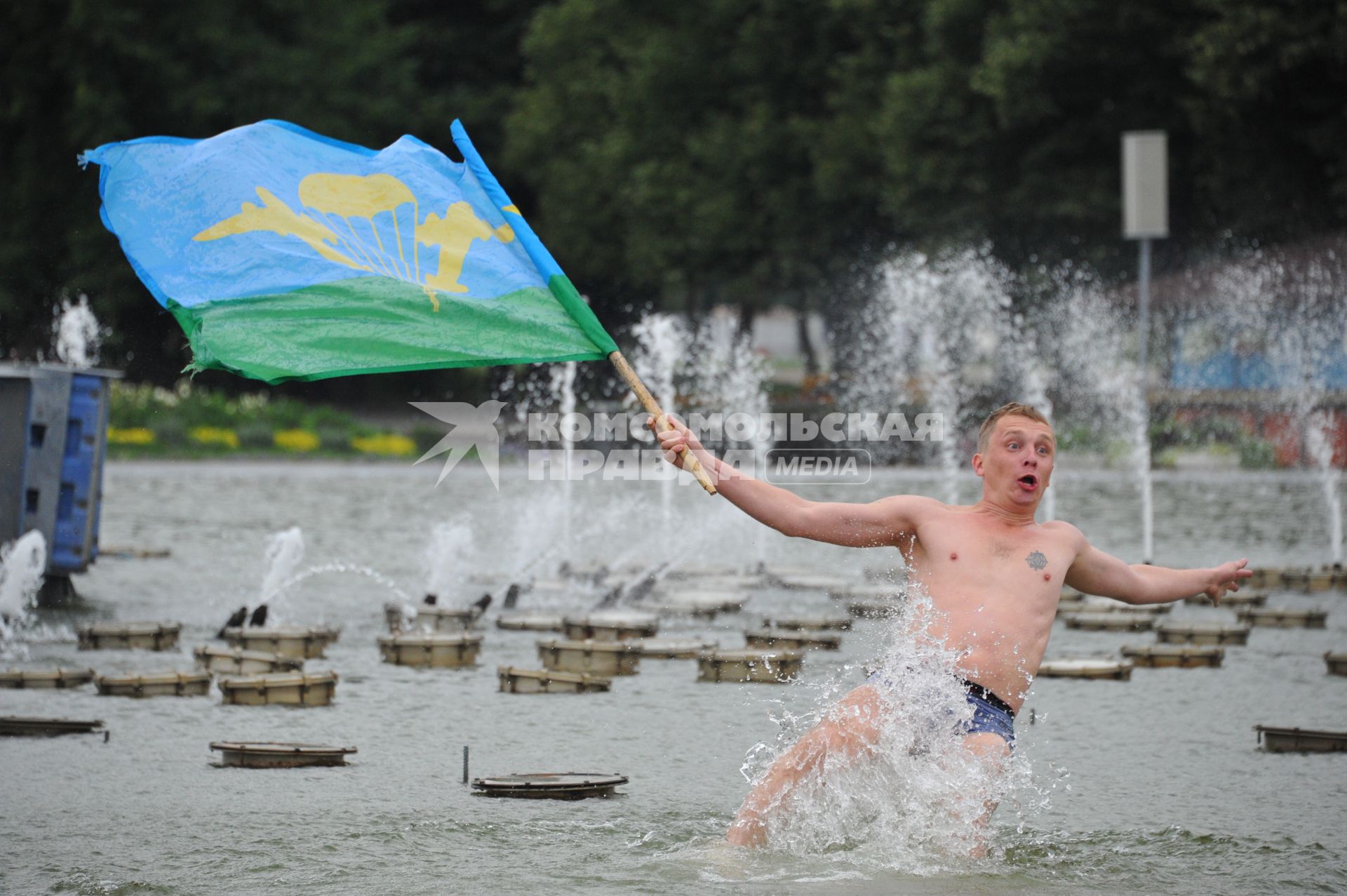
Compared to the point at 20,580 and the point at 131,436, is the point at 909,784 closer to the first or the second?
the point at 20,580

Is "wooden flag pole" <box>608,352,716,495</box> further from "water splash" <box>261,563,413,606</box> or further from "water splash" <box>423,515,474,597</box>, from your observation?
"water splash" <box>261,563,413,606</box>

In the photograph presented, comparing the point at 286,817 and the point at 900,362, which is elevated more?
the point at 900,362

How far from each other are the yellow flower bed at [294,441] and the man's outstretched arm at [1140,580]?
25.6 m

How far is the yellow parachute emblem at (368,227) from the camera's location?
7043 millimetres

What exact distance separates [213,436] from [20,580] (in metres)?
18.9

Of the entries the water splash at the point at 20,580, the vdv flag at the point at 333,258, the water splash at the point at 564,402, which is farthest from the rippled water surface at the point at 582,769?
the water splash at the point at 564,402

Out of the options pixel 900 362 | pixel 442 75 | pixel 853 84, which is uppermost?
pixel 442 75

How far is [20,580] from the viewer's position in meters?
12.4

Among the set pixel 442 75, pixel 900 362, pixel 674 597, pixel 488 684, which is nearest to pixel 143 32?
pixel 442 75

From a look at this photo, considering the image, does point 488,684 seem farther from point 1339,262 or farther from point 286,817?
point 1339,262

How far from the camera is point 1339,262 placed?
28.4 m

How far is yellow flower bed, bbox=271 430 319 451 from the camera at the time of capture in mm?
31188

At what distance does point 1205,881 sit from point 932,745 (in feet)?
3.44

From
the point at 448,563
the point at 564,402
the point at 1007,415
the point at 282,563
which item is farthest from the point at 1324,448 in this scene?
the point at 1007,415
